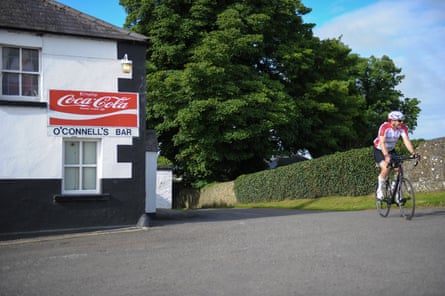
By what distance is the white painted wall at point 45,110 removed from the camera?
11.8 metres

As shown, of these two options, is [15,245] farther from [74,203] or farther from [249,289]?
[249,289]

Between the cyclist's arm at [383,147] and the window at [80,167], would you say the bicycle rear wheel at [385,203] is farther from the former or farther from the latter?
the window at [80,167]

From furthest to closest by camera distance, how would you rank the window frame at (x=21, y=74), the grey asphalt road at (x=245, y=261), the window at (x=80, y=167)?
the window at (x=80, y=167) < the window frame at (x=21, y=74) < the grey asphalt road at (x=245, y=261)

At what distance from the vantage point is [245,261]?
7.16 metres

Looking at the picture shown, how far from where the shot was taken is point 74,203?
40.0 feet

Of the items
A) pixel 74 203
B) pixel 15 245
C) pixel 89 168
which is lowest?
pixel 15 245

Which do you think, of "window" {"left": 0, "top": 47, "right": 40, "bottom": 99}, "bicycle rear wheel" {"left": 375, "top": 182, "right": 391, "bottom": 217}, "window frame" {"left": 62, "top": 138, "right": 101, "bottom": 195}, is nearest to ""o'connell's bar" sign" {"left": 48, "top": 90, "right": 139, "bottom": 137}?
"window frame" {"left": 62, "top": 138, "right": 101, "bottom": 195}

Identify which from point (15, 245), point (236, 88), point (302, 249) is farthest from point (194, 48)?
point (302, 249)

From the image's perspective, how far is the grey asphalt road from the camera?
579 centimetres

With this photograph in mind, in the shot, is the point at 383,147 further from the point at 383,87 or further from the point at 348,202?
the point at 383,87

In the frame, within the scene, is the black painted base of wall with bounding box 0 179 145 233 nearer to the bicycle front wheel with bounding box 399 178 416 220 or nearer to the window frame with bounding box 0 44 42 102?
the window frame with bounding box 0 44 42 102

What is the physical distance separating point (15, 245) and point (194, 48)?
21345mm

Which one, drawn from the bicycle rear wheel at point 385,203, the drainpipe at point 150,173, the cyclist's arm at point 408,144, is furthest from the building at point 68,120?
the cyclist's arm at point 408,144

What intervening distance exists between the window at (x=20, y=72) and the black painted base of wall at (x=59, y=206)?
2.08m
